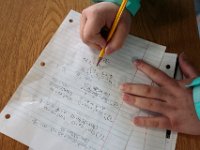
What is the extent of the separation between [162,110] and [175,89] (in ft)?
0.20

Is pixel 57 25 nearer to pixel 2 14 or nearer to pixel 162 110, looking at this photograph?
pixel 2 14

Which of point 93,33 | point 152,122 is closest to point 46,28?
point 93,33

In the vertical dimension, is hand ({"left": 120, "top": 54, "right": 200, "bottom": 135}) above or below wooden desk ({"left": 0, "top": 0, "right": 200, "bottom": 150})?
below

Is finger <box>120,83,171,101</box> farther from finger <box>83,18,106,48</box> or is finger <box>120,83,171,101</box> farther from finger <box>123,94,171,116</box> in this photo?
finger <box>83,18,106,48</box>

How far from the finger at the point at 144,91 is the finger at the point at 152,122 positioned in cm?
6

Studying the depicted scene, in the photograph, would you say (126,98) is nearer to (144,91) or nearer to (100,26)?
(144,91)

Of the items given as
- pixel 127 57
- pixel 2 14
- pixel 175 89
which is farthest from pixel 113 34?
pixel 2 14

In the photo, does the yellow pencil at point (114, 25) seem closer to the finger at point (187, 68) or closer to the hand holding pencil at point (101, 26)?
the hand holding pencil at point (101, 26)

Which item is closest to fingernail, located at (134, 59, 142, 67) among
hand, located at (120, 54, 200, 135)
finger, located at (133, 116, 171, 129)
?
hand, located at (120, 54, 200, 135)

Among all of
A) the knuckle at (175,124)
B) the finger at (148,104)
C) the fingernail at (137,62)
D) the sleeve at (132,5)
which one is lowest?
the knuckle at (175,124)

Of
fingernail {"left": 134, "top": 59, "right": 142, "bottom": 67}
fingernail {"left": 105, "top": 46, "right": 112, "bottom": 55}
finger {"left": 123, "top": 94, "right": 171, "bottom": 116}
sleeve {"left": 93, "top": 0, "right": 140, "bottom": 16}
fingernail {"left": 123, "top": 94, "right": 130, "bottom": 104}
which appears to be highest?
sleeve {"left": 93, "top": 0, "right": 140, "bottom": 16}

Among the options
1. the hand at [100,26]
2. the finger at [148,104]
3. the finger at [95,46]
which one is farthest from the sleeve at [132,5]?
the finger at [148,104]

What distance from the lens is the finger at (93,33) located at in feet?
2.15

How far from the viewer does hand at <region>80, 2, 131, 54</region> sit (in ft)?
2.17
